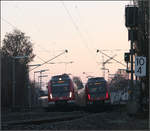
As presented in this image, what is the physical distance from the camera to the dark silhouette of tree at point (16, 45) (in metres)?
71.0

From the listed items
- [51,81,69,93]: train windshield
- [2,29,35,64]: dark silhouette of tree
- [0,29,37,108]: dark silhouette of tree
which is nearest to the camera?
[51,81,69,93]: train windshield

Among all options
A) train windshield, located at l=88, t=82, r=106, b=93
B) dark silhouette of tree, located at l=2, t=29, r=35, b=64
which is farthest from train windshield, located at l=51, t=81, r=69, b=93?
dark silhouette of tree, located at l=2, t=29, r=35, b=64

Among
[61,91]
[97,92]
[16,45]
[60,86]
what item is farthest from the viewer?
[16,45]

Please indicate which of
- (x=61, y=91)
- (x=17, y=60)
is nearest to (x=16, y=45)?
(x=17, y=60)

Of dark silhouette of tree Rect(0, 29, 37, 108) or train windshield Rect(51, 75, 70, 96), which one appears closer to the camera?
train windshield Rect(51, 75, 70, 96)

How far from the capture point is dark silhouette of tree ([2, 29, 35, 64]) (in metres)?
71.0

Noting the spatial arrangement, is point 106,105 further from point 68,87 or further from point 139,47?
point 139,47

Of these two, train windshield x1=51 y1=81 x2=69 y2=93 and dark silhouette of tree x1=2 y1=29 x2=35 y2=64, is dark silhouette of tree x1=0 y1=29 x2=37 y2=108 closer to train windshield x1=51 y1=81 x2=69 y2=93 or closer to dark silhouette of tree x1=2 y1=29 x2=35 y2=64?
dark silhouette of tree x1=2 y1=29 x2=35 y2=64

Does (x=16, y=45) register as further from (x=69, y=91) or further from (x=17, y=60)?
(x=69, y=91)

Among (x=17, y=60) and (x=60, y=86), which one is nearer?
(x=60, y=86)

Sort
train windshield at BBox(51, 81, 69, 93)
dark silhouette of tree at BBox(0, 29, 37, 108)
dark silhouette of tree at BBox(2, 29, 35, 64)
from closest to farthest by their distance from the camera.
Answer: train windshield at BBox(51, 81, 69, 93)
dark silhouette of tree at BBox(0, 29, 37, 108)
dark silhouette of tree at BBox(2, 29, 35, 64)

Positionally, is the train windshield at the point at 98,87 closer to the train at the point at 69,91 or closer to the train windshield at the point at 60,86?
the train at the point at 69,91

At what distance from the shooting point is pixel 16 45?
71.7 m

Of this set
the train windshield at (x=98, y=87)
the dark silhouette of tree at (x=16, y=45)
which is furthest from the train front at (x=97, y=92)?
the dark silhouette of tree at (x=16, y=45)
